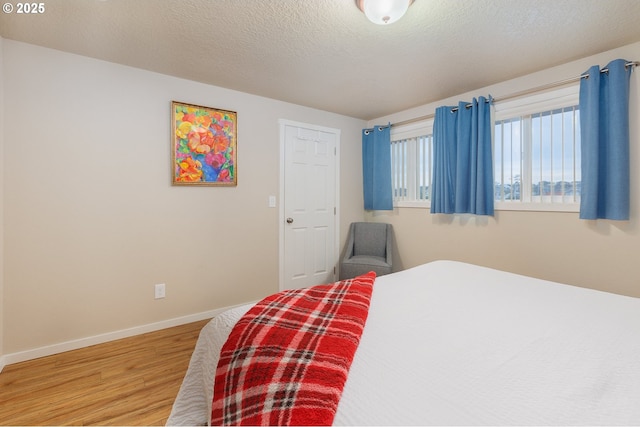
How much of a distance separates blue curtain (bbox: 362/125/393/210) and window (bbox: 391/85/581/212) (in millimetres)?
1229

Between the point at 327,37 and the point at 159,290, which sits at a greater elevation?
the point at 327,37

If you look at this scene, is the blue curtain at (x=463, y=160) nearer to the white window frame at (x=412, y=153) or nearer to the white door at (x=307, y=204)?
the white window frame at (x=412, y=153)

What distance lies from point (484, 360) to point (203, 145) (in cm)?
269

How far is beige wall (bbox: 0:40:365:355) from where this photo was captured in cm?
206

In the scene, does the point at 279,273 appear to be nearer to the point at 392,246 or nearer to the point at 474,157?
the point at 392,246

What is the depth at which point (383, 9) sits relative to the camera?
157 centimetres

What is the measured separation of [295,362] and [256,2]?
6.02 feet

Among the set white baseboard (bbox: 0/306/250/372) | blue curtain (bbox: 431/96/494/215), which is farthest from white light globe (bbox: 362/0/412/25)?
white baseboard (bbox: 0/306/250/372)

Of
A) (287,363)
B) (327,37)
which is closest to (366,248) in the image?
(327,37)

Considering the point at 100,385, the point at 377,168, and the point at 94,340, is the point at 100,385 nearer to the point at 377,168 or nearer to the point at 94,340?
the point at 94,340

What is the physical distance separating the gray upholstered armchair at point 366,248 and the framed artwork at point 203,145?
1.63 m

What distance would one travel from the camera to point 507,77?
8.61ft

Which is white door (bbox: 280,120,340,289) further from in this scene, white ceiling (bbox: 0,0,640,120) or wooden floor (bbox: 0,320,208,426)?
wooden floor (bbox: 0,320,208,426)

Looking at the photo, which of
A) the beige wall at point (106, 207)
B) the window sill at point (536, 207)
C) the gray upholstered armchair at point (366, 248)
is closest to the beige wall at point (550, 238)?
the window sill at point (536, 207)
